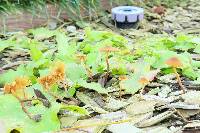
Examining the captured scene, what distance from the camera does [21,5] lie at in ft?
12.2

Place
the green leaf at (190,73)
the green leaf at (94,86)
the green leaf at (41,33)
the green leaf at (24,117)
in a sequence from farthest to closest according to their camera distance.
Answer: the green leaf at (41,33) < the green leaf at (190,73) < the green leaf at (94,86) < the green leaf at (24,117)

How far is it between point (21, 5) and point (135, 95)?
84.7 inches

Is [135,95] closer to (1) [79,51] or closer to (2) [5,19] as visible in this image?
(1) [79,51]

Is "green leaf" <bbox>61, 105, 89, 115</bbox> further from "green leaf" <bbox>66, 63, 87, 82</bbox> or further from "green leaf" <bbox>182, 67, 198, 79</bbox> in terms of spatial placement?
"green leaf" <bbox>182, 67, 198, 79</bbox>

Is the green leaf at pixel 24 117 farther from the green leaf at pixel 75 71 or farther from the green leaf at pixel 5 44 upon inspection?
the green leaf at pixel 5 44

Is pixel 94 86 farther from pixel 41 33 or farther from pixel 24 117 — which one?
pixel 41 33

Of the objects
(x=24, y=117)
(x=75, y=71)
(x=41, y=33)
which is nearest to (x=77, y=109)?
(x=24, y=117)

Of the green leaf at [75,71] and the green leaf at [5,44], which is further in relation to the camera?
the green leaf at [5,44]

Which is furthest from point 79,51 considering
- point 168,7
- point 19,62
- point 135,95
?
point 168,7

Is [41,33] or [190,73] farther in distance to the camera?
[41,33]

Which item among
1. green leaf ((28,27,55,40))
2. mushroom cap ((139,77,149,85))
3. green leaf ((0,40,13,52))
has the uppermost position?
mushroom cap ((139,77,149,85))

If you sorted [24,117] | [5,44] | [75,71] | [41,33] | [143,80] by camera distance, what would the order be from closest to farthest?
[24,117] < [143,80] < [75,71] < [5,44] < [41,33]

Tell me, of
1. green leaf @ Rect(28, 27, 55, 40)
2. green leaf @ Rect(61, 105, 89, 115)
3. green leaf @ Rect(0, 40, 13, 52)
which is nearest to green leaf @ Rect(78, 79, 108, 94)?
green leaf @ Rect(61, 105, 89, 115)

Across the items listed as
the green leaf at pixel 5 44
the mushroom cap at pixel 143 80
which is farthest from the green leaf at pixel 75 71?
the green leaf at pixel 5 44
